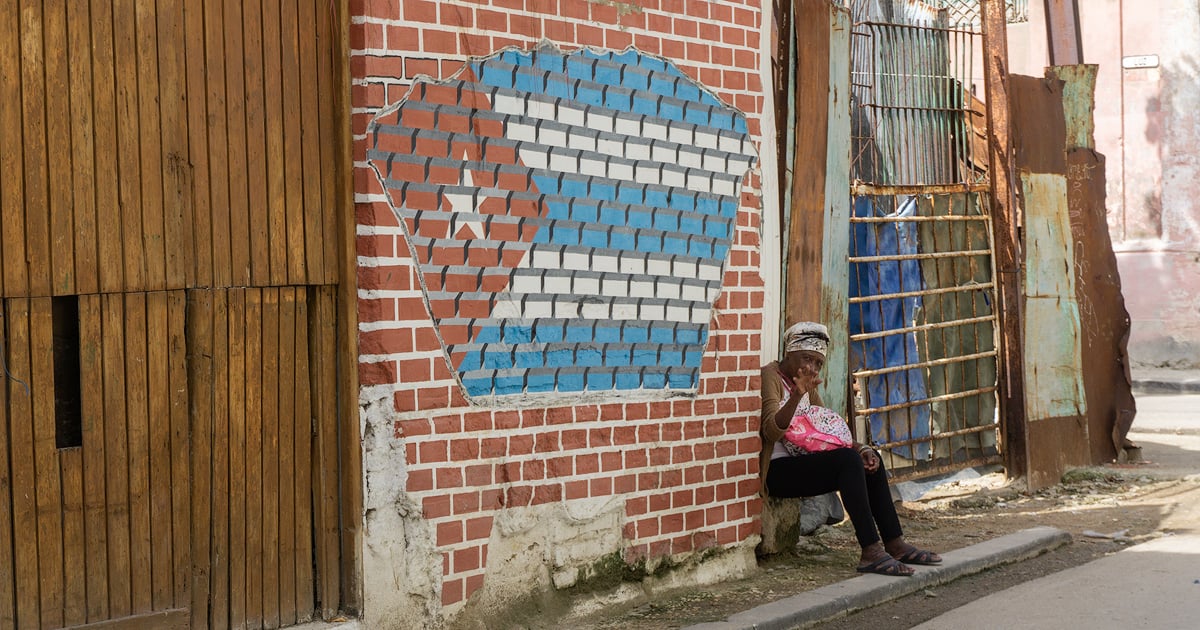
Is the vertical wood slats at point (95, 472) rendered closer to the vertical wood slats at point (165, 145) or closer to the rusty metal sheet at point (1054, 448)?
the vertical wood slats at point (165, 145)

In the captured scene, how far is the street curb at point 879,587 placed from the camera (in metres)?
5.45

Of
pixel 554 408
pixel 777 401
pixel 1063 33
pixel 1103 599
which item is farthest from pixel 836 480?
pixel 1063 33

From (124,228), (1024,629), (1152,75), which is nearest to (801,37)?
(1024,629)

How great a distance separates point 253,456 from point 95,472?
57cm

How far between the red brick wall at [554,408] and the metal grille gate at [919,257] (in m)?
1.62

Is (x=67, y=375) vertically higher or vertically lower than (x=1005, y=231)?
lower

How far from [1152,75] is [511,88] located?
16.0m

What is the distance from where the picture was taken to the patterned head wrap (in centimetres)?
638

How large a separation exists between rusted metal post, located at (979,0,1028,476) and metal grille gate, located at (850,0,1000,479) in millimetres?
83

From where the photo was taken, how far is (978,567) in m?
6.61

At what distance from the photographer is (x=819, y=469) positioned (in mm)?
6328

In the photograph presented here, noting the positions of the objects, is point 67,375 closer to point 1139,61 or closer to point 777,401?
point 777,401

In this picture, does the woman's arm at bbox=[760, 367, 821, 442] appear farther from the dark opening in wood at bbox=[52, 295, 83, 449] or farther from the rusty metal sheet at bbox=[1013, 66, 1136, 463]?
the rusty metal sheet at bbox=[1013, 66, 1136, 463]

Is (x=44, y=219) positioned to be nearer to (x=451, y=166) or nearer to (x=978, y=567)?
(x=451, y=166)
